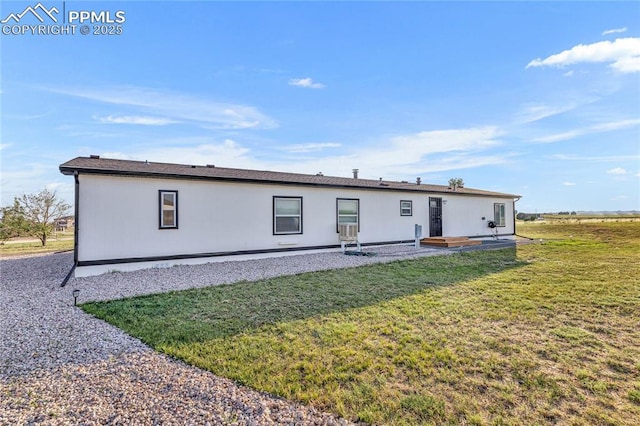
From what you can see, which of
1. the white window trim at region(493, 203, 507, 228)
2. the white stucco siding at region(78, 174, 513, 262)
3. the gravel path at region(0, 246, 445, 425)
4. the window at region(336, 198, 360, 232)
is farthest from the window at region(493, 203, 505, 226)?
the gravel path at region(0, 246, 445, 425)

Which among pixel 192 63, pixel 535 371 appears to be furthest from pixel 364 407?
pixel 192 63

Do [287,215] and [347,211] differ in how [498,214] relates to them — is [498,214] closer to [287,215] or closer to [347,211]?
[347,211]

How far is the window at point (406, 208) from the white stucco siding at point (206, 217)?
0.18 metres

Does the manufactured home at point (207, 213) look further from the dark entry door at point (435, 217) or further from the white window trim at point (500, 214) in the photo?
the white window trim at point (500, 214)

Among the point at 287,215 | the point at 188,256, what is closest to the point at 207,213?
the point at 188,256

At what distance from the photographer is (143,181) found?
27.9ft

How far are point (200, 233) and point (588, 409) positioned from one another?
349 inches

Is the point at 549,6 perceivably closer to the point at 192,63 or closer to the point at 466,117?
the point at 466,117

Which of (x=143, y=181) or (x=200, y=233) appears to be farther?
(x=200, y=233)

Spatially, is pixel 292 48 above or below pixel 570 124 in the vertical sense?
above

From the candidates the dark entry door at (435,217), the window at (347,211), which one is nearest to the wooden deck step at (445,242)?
the dark entry door at (435,217)

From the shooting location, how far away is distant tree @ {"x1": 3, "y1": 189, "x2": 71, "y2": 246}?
48.9 feet

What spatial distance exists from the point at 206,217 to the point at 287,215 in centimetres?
269

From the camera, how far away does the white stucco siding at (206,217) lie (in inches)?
315
